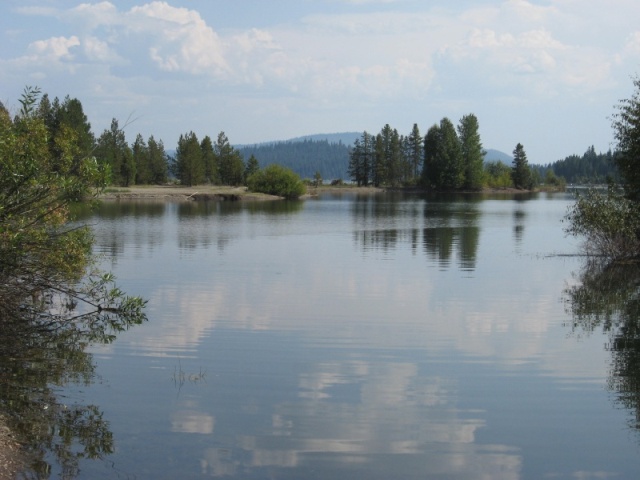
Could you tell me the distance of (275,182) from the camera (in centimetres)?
11362

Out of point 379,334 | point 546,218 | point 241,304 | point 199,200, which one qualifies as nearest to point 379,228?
point 546,218

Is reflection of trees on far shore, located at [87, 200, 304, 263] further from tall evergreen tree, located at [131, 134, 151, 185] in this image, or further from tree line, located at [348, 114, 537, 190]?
tree line, located at [348, 114, 537, 190]

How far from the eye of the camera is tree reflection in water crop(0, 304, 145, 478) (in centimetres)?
991

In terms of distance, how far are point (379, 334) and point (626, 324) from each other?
6908mm

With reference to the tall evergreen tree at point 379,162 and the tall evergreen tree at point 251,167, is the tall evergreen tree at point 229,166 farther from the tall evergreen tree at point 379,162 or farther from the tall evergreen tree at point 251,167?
the tall evergreen tree at point 379,162

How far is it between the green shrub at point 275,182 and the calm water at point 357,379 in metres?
82.1

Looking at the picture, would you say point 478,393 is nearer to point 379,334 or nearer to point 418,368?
point 418,368

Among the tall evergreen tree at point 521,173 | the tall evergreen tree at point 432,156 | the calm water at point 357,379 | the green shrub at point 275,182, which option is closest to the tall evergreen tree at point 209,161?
the green shrub at point 275,182

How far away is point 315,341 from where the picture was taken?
17484mm

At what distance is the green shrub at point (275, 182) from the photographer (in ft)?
372

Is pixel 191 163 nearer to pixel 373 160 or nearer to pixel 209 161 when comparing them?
pixel 209 161

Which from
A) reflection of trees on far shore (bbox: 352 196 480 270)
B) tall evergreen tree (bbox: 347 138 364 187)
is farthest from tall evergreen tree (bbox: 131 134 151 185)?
reflection of trees on far shore (bbox: 352 196 480 270)

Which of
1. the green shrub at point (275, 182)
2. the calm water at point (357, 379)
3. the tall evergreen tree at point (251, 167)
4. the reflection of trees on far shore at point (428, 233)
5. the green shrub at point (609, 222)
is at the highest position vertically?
the tall evergreen tree at point (251, 167)

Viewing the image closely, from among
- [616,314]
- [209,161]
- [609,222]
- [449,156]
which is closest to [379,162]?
[449,156]
